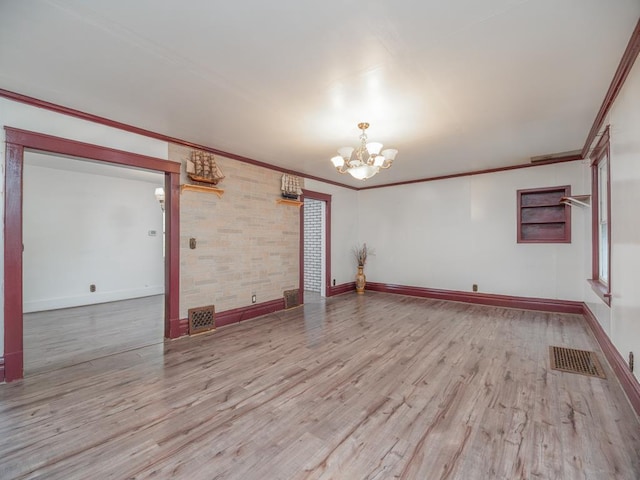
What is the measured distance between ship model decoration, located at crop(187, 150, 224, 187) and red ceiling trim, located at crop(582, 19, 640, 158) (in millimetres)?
4050

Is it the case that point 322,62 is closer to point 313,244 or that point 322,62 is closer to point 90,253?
point 313,244

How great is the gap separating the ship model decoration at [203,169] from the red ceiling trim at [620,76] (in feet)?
13.3

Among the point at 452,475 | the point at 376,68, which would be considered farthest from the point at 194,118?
the point at 452,475

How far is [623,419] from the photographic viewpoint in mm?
1972

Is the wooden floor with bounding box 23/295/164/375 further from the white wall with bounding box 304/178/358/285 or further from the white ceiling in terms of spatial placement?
the white wall with bounding box 304/178/358/285

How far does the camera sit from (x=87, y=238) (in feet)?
18.2

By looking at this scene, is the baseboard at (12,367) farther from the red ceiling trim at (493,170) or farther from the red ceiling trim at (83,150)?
the red ceiling trim at (493,170)

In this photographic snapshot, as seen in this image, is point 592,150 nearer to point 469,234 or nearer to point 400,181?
point 469,234

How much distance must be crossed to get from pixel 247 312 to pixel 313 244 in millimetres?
2748

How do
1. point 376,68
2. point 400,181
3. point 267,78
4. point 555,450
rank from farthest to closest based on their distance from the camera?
1. point 400,181
2. point 267,78
3. point 376,68
4. point 555,450

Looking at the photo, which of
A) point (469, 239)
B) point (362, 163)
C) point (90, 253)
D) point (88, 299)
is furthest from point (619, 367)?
point (90, 253)

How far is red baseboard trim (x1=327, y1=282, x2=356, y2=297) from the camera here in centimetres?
619

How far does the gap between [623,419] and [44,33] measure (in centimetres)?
458

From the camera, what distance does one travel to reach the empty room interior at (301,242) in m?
1.69
